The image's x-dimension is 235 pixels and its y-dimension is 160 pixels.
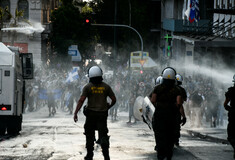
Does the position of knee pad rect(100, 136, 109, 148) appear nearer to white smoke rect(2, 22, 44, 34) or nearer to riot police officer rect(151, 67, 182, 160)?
riot police officer rect(151, 67, 182, 160)

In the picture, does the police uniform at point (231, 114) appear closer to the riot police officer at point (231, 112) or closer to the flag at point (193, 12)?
the riot police officer at point (231, 112)

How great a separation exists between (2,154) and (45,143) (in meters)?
2.55

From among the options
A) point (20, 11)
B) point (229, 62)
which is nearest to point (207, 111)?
point (229, 62)

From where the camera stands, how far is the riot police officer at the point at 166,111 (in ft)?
33.0

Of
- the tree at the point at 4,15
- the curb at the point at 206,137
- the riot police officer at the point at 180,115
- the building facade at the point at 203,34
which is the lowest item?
the curb at the point at 206,137

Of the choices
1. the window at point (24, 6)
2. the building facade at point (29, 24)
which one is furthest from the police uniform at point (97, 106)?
the window at point (24, 6)

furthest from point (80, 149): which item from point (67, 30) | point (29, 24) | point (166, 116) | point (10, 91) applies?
point (67, 30)

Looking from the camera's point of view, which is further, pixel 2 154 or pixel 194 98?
pixel 194 98

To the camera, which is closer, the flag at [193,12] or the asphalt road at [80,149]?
the asphalt road at [80,149]

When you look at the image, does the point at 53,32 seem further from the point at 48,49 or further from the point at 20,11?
the point at 20,11

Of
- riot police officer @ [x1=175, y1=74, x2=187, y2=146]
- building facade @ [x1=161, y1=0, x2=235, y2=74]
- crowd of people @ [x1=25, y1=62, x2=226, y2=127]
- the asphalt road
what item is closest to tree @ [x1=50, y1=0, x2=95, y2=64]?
building facade @ [x1=161, y1=0, x2=235, y2=74]

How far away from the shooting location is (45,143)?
575 inches

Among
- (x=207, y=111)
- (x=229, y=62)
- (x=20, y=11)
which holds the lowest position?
(x=207, y=111)

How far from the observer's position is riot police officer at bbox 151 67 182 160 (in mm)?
10070
